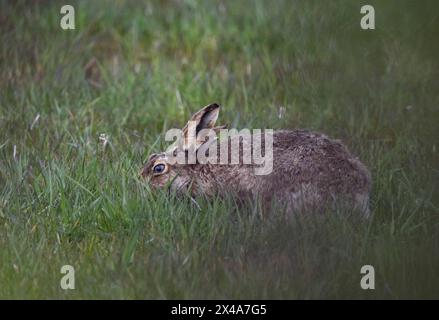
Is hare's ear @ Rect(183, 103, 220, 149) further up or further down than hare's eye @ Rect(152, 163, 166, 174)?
further up

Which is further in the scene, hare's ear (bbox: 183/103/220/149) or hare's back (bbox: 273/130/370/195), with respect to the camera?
hare's ear (bbox: 183/103/220/149)

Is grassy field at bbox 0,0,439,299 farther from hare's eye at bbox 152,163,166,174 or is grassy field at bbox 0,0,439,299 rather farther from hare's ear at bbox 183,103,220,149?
hare's ear at bbox 183,103,220,149

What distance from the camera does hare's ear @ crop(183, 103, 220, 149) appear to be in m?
6.08

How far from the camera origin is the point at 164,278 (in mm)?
4855

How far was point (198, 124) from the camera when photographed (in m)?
6.11

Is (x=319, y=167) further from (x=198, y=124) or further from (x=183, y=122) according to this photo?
(x=183, y=122)

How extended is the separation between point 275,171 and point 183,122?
1856 millimetres

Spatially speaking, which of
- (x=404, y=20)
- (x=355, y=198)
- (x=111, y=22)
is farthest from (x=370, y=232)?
(x=111, y=22)

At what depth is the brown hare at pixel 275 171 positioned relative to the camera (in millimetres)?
5559

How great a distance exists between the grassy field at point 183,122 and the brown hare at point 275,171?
19 centimetres

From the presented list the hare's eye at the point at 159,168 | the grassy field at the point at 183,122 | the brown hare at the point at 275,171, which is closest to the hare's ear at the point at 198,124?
the brown hare at the point at 275,171

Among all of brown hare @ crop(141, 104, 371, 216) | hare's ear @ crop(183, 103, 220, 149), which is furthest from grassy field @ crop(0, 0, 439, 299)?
hare's ear @ crop(183, 103, 220, 149)

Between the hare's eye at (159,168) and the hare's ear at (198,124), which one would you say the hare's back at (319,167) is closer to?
the hare's ear at (198,124)
